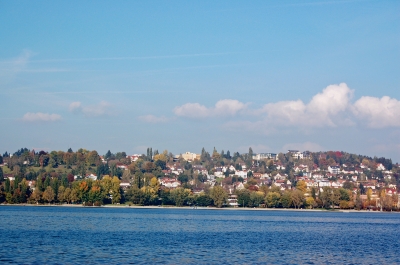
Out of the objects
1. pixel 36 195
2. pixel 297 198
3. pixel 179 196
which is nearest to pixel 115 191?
pixel 179 196

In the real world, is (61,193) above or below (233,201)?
above

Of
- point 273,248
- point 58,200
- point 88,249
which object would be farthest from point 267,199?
point 88,249

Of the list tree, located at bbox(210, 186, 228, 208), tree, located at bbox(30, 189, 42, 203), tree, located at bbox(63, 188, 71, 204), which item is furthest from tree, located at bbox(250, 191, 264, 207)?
tree, located at bbox(30, 189, 42, 203)

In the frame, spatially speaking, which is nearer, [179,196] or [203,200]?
[179,196]

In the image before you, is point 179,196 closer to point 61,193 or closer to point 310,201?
point 61,193

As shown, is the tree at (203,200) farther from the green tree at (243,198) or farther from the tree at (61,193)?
the tree at (61,193)

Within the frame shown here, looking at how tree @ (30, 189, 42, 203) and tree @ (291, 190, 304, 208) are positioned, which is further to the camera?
tree @ (291, 190, 304, 208)

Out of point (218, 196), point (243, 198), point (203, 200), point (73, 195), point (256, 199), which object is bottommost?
point (203, 200)

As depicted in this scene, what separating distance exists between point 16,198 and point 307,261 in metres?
98.6

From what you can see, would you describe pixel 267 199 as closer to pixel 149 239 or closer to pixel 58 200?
pixel 58 200

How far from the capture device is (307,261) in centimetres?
3403

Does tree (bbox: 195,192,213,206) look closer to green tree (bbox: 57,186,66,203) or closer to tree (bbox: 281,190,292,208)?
tree (bbox: 281,190,292,208)

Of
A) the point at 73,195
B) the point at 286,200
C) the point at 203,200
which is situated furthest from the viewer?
the point at 203,200

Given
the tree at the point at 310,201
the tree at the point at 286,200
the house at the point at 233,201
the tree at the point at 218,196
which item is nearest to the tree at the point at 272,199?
the tree at the point at 286,200
